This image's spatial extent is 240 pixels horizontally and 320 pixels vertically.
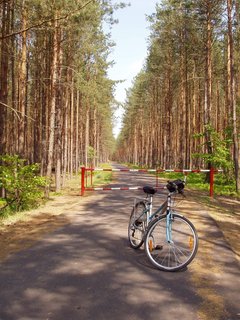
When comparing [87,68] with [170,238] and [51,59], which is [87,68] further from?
[170,238]

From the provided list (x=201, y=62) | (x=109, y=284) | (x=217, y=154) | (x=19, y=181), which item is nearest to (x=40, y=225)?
(x=19, y=181)

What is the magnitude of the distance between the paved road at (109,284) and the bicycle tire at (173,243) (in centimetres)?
18

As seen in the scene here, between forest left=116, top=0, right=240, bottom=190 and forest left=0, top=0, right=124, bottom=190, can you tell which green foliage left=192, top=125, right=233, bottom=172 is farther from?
forest left=0, top=0, right=124, bottom=190

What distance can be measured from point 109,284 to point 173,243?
1.42 m

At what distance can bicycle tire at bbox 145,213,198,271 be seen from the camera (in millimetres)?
5137

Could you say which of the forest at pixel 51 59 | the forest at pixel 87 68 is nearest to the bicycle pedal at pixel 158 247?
the forest at pixel 51 59

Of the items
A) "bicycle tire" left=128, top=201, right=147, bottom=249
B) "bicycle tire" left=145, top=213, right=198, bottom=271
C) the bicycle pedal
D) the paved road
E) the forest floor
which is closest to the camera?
the paved road

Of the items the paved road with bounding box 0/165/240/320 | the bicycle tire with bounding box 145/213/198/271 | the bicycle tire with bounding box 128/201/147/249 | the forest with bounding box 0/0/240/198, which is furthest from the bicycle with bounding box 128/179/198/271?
the forest with bounding box 0/0/240/198

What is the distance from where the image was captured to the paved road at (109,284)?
372cm

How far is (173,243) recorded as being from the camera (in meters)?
5.45

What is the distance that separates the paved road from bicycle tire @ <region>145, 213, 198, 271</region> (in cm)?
18

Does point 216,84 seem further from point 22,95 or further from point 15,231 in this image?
point 15,231

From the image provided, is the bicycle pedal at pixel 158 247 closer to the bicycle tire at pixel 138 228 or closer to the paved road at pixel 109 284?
the paved road at pixel 109 284

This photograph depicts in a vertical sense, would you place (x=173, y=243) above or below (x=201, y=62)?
below
